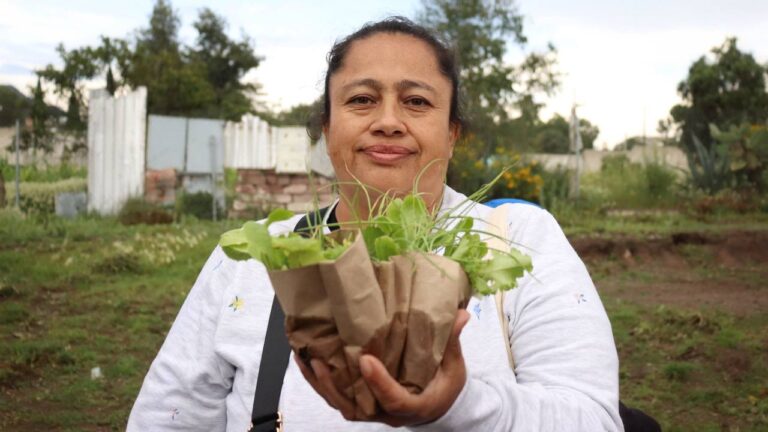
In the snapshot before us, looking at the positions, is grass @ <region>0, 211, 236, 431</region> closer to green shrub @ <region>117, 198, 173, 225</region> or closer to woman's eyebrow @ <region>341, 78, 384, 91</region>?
green shrub @ <region>117, 198, 173, 225</region>

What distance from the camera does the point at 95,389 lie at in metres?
5.02

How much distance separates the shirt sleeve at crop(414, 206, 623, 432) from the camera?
4.42 feet

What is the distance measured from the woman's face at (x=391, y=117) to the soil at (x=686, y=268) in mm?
5618

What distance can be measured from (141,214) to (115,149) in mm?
1419

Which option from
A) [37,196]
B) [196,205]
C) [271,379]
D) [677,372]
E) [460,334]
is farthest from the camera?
[196,205]

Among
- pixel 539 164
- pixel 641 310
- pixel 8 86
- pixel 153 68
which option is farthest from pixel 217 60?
pixel 641 310

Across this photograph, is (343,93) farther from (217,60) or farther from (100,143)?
(217,60)

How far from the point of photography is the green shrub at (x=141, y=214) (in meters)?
12.1

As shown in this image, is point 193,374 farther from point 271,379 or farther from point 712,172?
point 712,172

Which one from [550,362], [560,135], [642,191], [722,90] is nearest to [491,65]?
[642,191]

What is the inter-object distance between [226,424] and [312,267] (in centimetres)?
100

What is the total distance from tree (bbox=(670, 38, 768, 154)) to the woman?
2544 centimetres

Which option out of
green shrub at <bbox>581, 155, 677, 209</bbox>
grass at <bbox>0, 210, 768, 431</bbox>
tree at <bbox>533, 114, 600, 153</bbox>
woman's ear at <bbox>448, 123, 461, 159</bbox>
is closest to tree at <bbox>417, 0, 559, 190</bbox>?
green shrub at <bbox>581, 155, 677, 209</bbox>

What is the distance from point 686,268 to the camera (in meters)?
9.37
